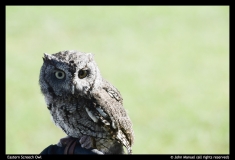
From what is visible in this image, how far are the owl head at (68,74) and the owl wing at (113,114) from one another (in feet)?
0.42

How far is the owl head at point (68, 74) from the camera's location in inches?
165

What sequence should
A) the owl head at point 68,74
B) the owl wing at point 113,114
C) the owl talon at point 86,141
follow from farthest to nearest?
the owl wing at point 113,114 < the owl talon at point 86,141 < the owl head at point 68,74

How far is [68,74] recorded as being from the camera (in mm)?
4215

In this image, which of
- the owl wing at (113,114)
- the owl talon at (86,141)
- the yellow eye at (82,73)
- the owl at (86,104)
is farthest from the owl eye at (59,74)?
the owl talon at (86,141)

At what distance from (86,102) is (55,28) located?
1189 centimetres

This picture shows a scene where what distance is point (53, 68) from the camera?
4.30 meters

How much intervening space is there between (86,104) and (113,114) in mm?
270

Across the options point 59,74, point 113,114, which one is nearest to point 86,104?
point 113,114

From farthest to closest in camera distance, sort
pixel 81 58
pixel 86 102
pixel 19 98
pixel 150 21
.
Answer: pixel 150 21
pixel 19 98
pixel 86 102
pixel 81 58

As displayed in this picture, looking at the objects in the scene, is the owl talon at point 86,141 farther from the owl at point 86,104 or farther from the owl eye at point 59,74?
the owl eye at point 59,74

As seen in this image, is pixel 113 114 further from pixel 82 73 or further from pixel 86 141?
pixel 82 73
